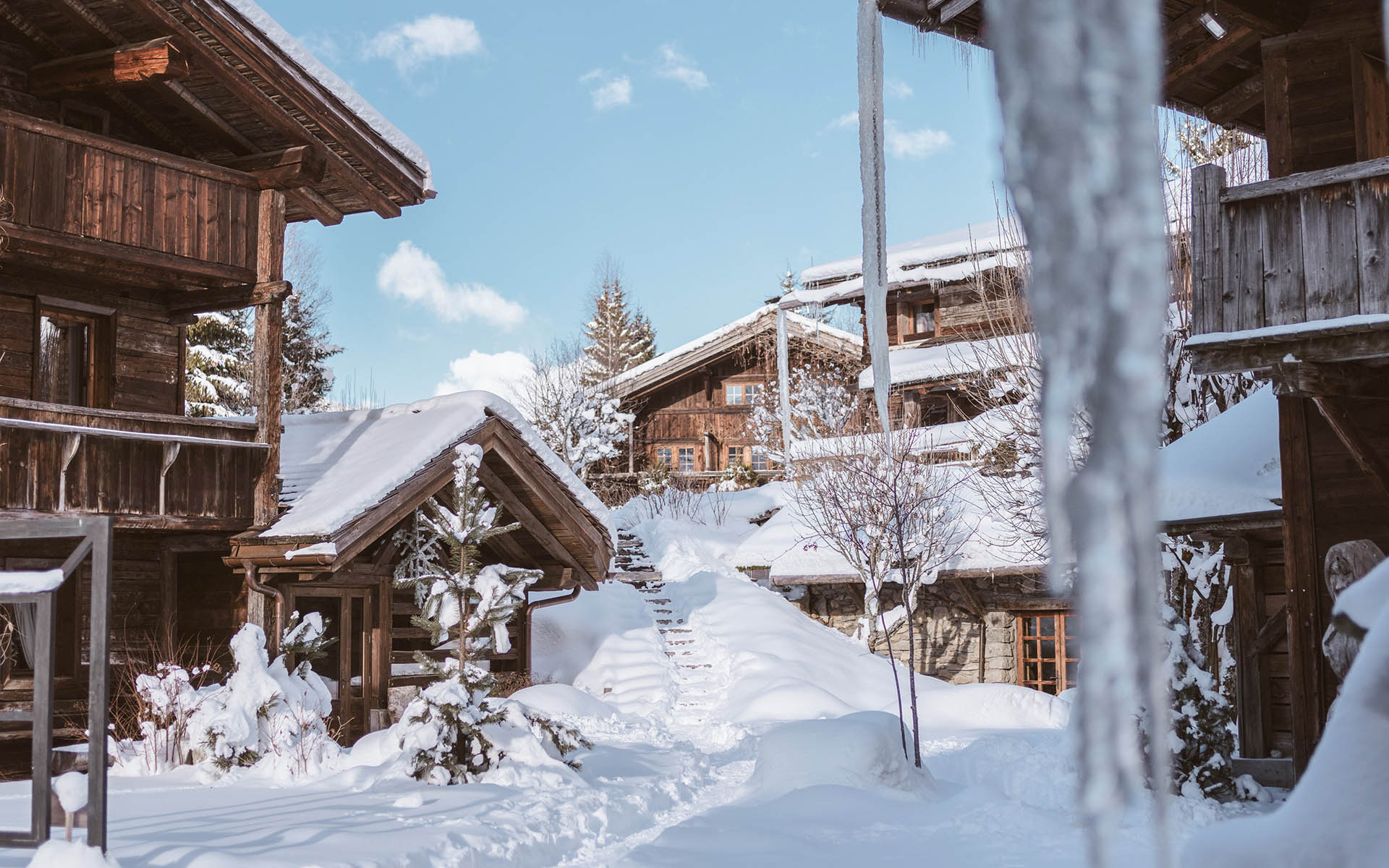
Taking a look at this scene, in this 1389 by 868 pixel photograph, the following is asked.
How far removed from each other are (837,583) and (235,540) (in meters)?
11.4

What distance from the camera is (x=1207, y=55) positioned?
9562mm

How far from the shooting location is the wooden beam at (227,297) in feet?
42.9

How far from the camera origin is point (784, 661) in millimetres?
18562

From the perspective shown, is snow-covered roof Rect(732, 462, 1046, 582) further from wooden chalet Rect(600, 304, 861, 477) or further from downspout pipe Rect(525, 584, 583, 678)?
wooden chalet Rect(600, 304, 861, 477)

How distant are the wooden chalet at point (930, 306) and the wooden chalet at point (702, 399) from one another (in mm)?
4136

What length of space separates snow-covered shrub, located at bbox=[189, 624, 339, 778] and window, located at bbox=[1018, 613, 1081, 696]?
12154 millimetres

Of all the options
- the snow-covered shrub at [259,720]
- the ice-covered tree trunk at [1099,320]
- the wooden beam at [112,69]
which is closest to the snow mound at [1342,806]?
the ice-covered tree trunk at [1099,320]

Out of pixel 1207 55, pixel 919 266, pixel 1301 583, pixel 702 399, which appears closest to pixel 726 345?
pixel 702 399

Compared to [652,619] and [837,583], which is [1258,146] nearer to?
[837,583]

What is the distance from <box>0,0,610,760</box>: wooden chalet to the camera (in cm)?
1152

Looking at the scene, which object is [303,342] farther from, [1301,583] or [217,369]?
[1301,583]

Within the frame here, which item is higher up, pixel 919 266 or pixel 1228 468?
pixel 919 266

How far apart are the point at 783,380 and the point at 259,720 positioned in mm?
17229

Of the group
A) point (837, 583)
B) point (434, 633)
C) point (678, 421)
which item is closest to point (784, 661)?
point (837, 583)
